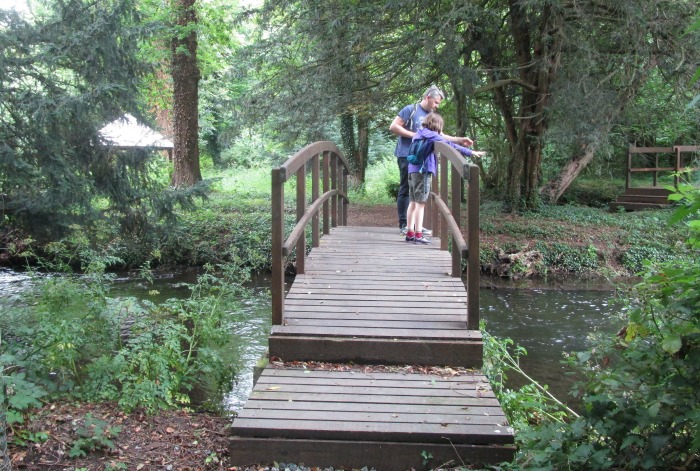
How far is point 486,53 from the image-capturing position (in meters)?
14.5

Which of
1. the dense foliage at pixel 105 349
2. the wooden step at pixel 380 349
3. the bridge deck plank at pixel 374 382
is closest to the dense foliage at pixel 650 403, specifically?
the bridge deck plank at pixel 374 382

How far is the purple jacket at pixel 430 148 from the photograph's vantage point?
6836 mm

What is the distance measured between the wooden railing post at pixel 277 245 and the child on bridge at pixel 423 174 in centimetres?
223

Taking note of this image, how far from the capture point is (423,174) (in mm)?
7336

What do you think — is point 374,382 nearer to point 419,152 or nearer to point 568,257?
point 419,152

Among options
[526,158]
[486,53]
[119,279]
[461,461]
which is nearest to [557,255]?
[526,158]

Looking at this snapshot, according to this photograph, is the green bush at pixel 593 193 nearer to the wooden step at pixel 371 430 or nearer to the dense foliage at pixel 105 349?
the dense foliage at pixel 105 349

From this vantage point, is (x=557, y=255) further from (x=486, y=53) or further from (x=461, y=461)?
(x=461, y=461)

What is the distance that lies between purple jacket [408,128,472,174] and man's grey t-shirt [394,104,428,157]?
29cm

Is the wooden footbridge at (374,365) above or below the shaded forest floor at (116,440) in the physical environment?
above

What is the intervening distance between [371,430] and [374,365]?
109 cm

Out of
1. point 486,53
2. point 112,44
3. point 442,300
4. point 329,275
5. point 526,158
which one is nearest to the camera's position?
point 442,300

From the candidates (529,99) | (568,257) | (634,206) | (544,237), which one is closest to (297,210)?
(568,257)

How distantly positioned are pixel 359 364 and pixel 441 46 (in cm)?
860
